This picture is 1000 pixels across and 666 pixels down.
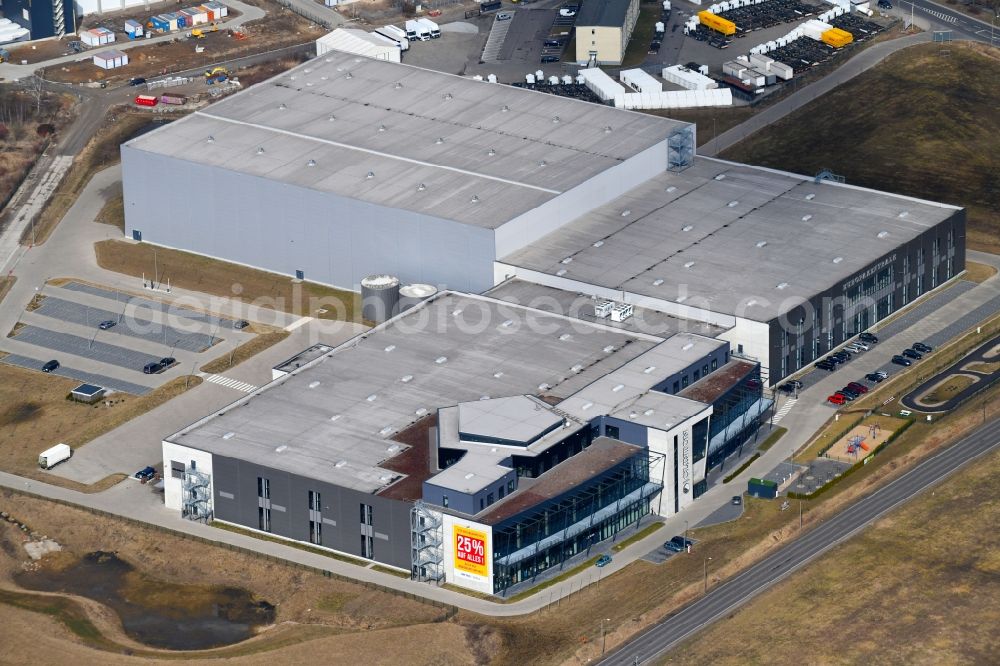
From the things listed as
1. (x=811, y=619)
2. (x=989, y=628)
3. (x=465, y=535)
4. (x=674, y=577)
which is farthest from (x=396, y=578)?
(x=989, y=628)

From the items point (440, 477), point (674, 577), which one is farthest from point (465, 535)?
point (674, 577)

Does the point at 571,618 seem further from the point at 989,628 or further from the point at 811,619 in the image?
the point at 989,628

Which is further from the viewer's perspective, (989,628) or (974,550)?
(974,550)

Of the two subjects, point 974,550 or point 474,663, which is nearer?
point 474,663

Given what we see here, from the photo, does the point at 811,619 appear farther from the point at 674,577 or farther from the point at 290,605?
the point at 290,605
